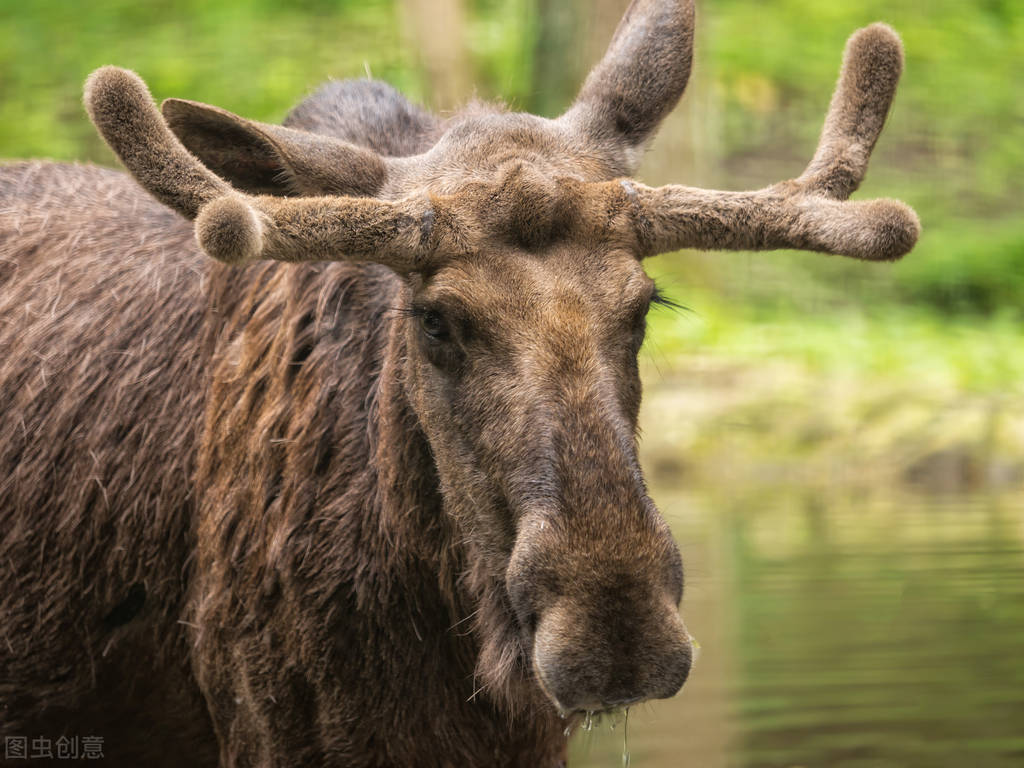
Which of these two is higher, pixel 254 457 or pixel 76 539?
pixel 254 457

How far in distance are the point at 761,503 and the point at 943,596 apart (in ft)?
12.6

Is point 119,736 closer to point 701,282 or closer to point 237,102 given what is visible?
point 701,282

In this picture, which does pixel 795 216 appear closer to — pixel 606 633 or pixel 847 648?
pixel 606 633

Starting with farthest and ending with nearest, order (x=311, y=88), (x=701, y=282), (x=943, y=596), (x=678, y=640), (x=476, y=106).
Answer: (x=701, y=282) < (x=943, y=596) < (x=311, y=88) < (x=476, y=106) < (x=678, y=640)

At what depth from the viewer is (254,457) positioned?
430 centimetres

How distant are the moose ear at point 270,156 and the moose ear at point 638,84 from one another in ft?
2.08

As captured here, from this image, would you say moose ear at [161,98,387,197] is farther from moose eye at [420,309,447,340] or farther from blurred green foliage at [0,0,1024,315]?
blurred green foliage at [0,0,1024,315]

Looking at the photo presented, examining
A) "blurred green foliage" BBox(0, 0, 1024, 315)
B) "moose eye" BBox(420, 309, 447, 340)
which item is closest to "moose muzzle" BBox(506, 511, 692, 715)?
"moose eye" BBox(420, 309, 447, 340)

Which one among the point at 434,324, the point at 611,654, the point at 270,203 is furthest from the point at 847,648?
the point at 270,203

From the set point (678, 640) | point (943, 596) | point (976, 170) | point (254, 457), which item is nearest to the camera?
point (678, 640)

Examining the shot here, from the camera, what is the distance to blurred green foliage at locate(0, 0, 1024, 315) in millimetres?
18953

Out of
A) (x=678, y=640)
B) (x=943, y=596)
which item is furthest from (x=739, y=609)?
(x=678, y=640)

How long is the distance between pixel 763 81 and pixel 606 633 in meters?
20.0

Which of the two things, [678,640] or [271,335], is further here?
[271,335]
